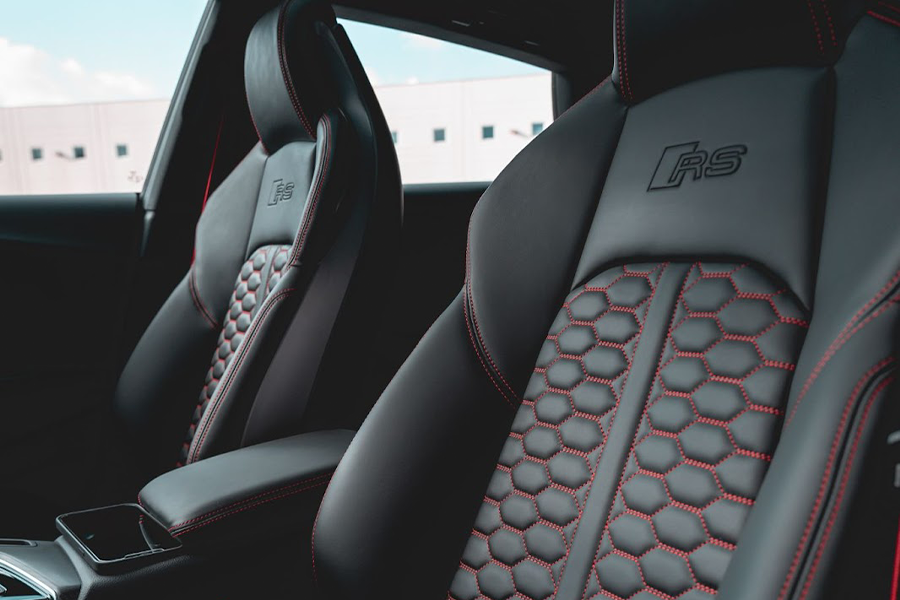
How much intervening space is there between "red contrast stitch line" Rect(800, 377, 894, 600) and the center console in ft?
1.97

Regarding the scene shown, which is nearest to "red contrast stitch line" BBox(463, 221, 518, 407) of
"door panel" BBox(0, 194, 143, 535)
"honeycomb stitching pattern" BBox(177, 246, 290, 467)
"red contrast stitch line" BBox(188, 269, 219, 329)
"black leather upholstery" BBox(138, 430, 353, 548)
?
"black leather upholstery" BBox(138, 430, 353, 548)

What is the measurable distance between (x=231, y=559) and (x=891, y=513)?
2.17ft

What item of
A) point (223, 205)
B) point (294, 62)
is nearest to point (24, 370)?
point (223, 205)

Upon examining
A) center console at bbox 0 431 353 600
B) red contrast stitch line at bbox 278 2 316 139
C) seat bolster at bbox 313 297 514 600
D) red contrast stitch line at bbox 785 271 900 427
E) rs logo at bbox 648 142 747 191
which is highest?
red contrast stitch line at bbox 278 2 316 139

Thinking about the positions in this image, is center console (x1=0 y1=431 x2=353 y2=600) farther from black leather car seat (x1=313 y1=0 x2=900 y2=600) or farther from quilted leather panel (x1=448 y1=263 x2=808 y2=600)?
quilted leather panel (x1=448 y1=263 x2=808 y2=600)

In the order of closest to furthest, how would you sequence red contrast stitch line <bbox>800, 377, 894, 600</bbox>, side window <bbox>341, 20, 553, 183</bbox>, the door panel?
red contrast stitch line <bbox>800, 377, 894, 600</bbox>
the door panel
side window <bbox>341, 20, 553, 183</bbox>

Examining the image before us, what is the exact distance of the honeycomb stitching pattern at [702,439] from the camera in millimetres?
597

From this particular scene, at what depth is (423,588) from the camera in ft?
2.60

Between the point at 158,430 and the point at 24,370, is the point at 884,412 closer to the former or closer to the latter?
the point at 158,430

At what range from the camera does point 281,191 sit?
1.26 meters

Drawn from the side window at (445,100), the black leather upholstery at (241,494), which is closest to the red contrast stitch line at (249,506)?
the black leather upholstery at (241,494)

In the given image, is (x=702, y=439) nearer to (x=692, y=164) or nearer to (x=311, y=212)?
(x=692, y=164)

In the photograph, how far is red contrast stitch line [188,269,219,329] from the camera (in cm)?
134

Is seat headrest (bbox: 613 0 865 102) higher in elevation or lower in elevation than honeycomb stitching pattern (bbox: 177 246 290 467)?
higher
